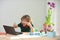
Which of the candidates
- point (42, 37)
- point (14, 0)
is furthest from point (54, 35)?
point (14, 0)

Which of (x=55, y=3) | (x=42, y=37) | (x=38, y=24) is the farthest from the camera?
(x=38, y=24)

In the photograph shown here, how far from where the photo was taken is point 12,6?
2639 millimetres

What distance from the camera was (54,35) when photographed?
1.46 metres

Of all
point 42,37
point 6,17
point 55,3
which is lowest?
point 42,37

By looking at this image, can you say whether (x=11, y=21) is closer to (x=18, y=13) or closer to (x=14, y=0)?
(x=18, y=13)

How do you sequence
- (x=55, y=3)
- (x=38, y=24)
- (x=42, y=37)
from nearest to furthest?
1. (x=42, y=37)
2. (x=55, y=3)
3. (x=38, y=24)

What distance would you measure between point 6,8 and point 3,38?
4.11ft

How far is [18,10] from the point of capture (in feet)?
8.57

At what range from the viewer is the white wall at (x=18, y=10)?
2582 mm

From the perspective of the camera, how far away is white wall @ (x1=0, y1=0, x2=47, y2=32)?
2.58 meters

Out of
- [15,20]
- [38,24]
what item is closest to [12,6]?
[15,20]

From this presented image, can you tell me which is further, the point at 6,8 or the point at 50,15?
the point at 6,8

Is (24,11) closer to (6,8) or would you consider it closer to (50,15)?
(6,8)

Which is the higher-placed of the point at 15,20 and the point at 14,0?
the point at 14,0
